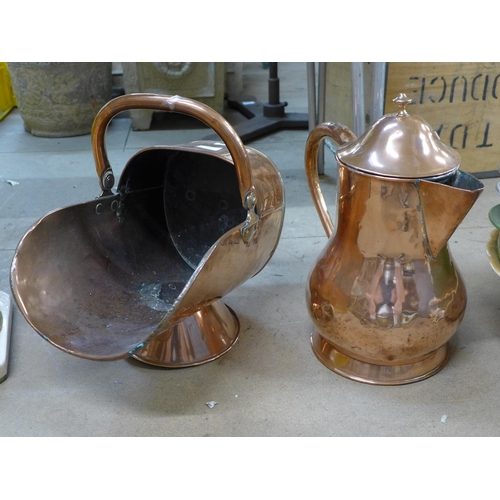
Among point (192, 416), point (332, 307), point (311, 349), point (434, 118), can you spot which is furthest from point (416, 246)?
point (434, 118)

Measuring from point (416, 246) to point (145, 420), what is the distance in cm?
45

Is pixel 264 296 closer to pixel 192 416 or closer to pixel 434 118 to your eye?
pixel 192 416

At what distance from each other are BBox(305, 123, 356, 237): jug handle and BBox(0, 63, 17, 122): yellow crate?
1.72 metres

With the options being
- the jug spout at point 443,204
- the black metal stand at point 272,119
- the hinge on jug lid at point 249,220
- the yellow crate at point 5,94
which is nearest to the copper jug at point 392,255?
the jug spout at point 443,204

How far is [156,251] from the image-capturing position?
1091 mm

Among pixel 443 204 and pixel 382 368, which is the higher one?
pixel 443 204

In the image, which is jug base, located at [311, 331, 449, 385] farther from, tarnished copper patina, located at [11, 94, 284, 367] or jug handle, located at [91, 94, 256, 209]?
jug handle, located at [91, 94, 256, 209]

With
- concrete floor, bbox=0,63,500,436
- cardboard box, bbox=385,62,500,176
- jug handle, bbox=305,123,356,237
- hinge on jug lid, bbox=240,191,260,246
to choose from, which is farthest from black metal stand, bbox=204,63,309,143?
hinge on jug lid, bbox=240,191,260,246

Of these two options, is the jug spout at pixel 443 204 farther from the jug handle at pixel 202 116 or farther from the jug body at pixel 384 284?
the jug handle at pixel 202 116

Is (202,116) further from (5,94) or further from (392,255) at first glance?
(5,94)

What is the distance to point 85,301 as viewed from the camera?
0.94 metres

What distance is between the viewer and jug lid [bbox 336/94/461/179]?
2.48ft

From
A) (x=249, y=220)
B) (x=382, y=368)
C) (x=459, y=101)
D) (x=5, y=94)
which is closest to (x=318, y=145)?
(x=249, y=220)

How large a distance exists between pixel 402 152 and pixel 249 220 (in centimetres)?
23
